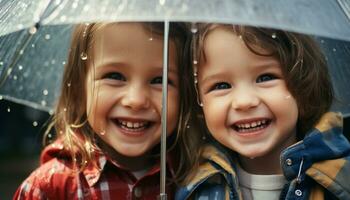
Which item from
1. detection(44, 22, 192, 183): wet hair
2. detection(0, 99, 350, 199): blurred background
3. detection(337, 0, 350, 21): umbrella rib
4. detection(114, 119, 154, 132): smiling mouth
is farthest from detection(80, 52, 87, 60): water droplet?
detection(0, 99, 350, 199): blurred background

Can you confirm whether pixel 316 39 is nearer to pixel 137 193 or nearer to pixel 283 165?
pixel 283 165

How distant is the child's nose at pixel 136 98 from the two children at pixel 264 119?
0.63ft

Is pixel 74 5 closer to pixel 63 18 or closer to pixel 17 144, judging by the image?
pixel 63 18

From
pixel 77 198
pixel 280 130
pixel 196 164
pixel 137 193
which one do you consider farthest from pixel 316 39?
pixel 77 198

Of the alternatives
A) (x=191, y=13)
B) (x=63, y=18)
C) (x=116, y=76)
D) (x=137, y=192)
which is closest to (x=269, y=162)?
(x=137, y=192)

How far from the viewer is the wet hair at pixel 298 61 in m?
2.47

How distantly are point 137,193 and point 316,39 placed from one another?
800 mm

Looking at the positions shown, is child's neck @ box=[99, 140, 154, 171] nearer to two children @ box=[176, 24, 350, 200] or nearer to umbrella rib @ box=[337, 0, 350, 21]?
two children @ box=[176, 24, 350, 200]

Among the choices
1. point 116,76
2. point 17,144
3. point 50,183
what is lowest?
point 17,144

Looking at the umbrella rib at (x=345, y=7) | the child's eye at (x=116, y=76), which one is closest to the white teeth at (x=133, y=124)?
the child's eye at (x=116, y=76)

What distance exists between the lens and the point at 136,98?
8.15 ft

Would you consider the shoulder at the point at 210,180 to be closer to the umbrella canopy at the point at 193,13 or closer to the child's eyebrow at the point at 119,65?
the child's eyebrow at the point at 119,65

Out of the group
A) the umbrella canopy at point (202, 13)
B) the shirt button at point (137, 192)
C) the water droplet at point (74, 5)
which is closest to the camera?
the umbrella canopy at point (202, 13)

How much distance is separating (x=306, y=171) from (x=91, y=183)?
0.72 m
